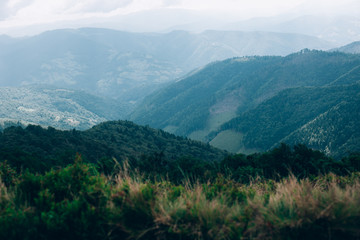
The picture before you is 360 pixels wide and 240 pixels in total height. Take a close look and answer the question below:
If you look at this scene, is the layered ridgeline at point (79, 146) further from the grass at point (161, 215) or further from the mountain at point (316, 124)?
the mountain at point (316, 124)

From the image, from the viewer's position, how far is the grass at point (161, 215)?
21.6ft

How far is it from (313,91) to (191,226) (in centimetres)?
20879

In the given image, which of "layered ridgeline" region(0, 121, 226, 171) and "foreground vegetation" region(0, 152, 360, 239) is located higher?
"foreground vegetation" region(0, 152, 360, 239)

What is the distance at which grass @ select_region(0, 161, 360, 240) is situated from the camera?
6.58 meters

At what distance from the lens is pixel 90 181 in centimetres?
834

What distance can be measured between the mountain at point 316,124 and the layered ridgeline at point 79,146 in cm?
5872

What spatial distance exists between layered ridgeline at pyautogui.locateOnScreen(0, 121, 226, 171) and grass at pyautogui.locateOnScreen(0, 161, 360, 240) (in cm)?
244

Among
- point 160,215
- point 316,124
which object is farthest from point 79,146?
point 316,124

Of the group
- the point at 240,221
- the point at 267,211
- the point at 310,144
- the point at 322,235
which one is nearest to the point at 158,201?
the point at 240,221

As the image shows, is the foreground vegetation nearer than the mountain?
Yes

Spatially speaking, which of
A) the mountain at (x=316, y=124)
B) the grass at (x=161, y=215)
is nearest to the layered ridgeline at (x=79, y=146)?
the grass at (x=161, y=215)

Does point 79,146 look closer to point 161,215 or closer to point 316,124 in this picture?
point 161,215

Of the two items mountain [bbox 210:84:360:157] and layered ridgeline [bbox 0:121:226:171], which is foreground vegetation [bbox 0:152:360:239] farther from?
mountain [bbox 210:84:360:157]

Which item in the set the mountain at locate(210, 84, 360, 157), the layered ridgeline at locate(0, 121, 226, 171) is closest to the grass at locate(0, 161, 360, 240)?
the layered ridgeline at locate(0, 121, 226, 171)
